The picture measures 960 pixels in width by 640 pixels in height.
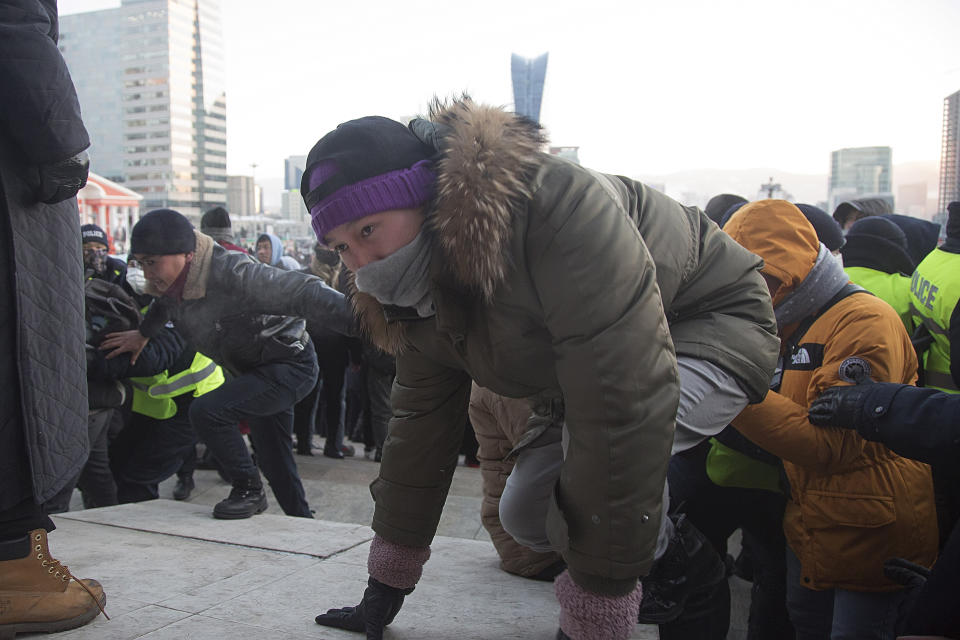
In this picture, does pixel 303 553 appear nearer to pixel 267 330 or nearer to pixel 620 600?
pixel 267 330

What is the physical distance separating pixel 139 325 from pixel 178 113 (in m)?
88.1

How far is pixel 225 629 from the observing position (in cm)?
212

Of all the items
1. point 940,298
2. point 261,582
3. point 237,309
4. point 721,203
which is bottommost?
point 261,582

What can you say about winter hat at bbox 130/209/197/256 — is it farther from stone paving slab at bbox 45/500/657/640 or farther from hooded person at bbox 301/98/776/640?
hooded person at bbox 301/98/776/640

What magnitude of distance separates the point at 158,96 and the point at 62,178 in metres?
92.0

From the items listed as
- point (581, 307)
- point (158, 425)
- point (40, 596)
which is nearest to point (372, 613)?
point (40, 596)

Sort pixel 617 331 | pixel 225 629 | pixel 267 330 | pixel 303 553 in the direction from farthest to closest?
pixel 267 330, pixel 303 553, pixel 225 629, pixel 617 331

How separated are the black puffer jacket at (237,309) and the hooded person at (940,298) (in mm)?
2802

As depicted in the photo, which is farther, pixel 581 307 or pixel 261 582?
pixel 261 582

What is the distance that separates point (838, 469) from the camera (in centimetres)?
227

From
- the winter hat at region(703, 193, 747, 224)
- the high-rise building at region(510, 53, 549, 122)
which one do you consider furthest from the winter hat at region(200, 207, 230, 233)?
the high-rise building at region(510, 53, 549, 122)

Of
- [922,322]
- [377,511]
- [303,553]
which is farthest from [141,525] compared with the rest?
[922,322]

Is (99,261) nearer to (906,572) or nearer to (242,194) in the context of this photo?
(906,572)

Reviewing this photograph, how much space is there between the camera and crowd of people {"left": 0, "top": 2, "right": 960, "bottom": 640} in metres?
1.49
